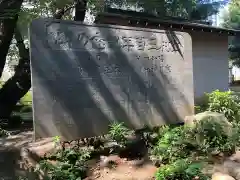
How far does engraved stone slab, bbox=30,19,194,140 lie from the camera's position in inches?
211

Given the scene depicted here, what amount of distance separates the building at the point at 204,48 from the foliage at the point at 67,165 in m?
7.23

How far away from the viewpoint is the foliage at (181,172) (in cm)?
450

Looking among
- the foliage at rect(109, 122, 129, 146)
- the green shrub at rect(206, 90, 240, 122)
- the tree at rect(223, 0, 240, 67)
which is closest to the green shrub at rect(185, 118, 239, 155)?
the foliage at rect(109, 122, 129, 146)

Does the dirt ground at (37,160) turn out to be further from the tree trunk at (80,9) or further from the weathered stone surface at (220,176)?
the tree trunk at (80,9)

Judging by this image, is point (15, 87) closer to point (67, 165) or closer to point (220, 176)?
point (67, 165)

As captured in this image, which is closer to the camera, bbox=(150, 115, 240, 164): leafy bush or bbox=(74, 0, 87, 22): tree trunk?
bbox=(150, 115, 240, 164): leafy bush

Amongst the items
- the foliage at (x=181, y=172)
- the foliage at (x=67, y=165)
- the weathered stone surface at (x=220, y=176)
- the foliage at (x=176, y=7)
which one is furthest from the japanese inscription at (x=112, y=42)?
the foliage at (x=176, y=7)

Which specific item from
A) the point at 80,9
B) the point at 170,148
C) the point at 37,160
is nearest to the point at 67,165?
the point at 37,160

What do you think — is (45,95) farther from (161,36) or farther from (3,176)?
(161,36)

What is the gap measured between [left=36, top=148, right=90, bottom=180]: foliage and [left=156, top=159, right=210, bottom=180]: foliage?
118 centimetres

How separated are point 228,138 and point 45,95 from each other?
10.3ft

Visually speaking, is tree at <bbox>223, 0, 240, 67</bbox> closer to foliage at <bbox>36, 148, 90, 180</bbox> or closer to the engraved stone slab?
the engraved stone slab

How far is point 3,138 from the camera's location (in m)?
7.55

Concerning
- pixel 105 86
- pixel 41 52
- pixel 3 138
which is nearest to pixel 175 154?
pixel 105 86
